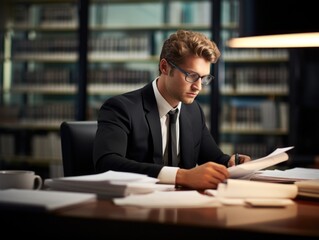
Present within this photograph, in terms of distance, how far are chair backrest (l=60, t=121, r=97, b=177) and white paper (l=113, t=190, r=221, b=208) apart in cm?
80

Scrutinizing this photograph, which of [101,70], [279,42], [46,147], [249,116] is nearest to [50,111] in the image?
[46,147]

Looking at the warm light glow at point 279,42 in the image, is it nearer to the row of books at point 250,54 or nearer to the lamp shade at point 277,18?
the lamp shade at point 277,18

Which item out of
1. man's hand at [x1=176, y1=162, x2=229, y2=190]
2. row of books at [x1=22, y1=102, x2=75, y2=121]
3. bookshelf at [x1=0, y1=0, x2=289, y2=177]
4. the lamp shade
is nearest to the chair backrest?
man's hand at [x1=176, y1=162, x2=229, y2=190]

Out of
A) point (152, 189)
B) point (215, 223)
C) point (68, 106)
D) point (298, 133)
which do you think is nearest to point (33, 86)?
point (68, 106)

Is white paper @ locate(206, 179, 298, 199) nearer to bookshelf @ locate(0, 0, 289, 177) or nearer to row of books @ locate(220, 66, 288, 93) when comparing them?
bookshelf @ locate(0, 0, 289, 177)

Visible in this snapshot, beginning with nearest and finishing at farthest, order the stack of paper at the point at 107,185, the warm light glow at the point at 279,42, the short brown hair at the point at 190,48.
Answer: the stack of paper at the point at 107,185 < the warm light glow at the point at 279,42 < the short brown hair at the point at 190,48

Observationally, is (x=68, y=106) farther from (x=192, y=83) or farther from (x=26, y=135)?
(x=192, y=83)

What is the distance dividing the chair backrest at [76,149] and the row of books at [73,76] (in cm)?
331

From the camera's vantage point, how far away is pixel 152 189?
1.49m

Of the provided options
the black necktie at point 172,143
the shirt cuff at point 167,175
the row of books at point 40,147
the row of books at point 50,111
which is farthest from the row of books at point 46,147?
the shirt cuff at point 167,175

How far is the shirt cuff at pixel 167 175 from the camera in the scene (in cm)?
170

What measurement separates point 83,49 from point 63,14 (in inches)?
30.8

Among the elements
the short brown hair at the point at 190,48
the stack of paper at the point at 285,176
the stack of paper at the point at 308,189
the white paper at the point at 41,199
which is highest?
the short brown hair at the point at 190,48

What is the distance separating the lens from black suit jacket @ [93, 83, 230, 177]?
6.51ft
